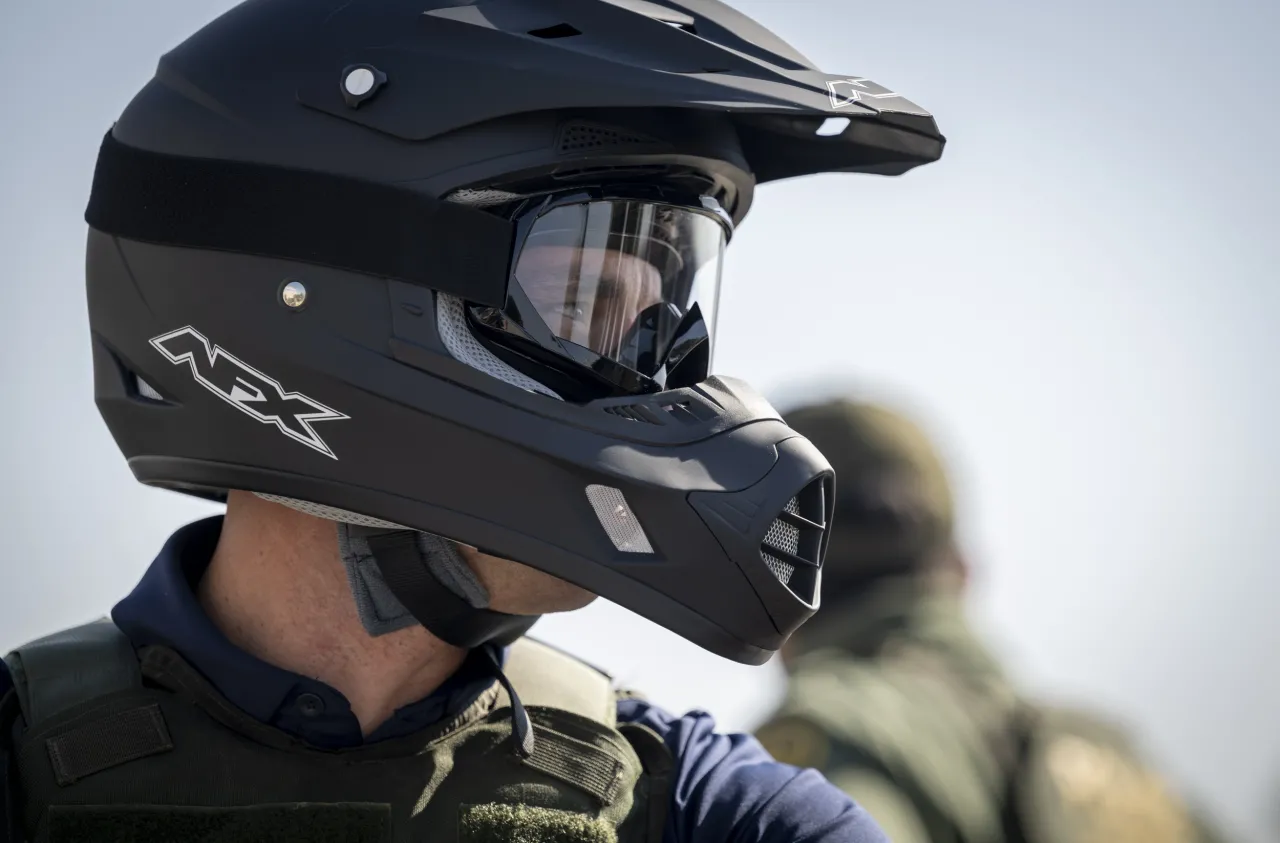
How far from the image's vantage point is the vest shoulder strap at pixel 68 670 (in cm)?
210

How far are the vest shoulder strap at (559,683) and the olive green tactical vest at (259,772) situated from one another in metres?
0.04

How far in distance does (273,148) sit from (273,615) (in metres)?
0.73

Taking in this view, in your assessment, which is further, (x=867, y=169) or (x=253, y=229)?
(x=867, y=169)

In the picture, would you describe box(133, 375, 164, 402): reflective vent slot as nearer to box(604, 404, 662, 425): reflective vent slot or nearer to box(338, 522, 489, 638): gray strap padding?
box(338, 522, 489, 638): gray strap padding

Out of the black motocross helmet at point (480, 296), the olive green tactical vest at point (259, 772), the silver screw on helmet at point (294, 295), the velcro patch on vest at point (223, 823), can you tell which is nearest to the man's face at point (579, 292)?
the black motocross helmet at point (480, 296)

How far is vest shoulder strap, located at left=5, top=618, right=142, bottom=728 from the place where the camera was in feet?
6.88

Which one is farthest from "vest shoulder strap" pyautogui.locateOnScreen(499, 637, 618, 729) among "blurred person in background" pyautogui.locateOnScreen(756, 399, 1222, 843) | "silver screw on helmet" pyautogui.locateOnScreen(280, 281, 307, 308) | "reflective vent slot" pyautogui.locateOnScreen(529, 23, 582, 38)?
"blurred person in background" pyautogui.locateOnScreen(756, 399, 1222, 843)

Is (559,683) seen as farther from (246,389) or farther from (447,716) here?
(246,389)

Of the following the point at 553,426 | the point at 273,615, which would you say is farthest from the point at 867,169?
the point at 273,615

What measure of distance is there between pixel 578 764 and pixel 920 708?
8.70 ft

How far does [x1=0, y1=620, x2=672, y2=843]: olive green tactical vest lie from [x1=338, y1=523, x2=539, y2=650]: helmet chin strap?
151mm

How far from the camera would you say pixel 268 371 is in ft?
7.18

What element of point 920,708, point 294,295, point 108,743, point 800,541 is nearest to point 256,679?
point 108,743

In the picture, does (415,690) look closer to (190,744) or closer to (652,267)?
(190,744)
